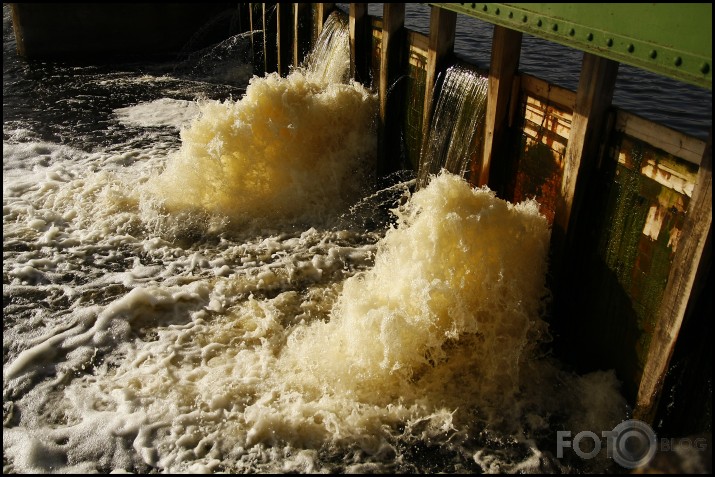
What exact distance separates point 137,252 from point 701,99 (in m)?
8.81

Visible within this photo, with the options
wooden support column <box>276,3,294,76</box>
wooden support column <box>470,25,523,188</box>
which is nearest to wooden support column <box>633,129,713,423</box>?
wooden support column <box>470,25,523,188</box>

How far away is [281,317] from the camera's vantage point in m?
7.17

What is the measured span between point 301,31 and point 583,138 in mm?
8605

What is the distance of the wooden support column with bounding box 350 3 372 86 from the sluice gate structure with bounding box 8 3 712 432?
2224mm

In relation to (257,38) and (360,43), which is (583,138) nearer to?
(360,43)

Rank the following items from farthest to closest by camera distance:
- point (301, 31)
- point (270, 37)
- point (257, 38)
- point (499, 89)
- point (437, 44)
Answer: point (257, 38), point (270, 37), point (301, 31), point (437, 44), point (499, 89)

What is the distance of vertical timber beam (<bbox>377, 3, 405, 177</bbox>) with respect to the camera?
8.77 metres

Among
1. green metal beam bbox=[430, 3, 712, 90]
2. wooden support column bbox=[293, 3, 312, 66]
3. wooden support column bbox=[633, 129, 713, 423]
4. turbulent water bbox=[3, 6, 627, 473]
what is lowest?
turbulent water bbox=[3, 6, 627, 473]

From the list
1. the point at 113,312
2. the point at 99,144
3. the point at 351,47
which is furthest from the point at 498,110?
the point at 99,144

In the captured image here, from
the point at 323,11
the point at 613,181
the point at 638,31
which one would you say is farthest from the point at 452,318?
the point at 323,11

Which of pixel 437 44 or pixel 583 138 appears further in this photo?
pixel 437 44

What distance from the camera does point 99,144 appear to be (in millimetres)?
11992

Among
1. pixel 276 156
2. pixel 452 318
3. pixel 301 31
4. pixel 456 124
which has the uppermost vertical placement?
pixel 301 31

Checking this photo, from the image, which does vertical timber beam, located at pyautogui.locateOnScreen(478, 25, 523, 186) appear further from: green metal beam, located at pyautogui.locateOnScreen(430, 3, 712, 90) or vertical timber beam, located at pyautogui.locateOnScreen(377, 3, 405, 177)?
vertical timber beam, located at pyautogui.locateOnScreen(377, 3, 405, 177)
